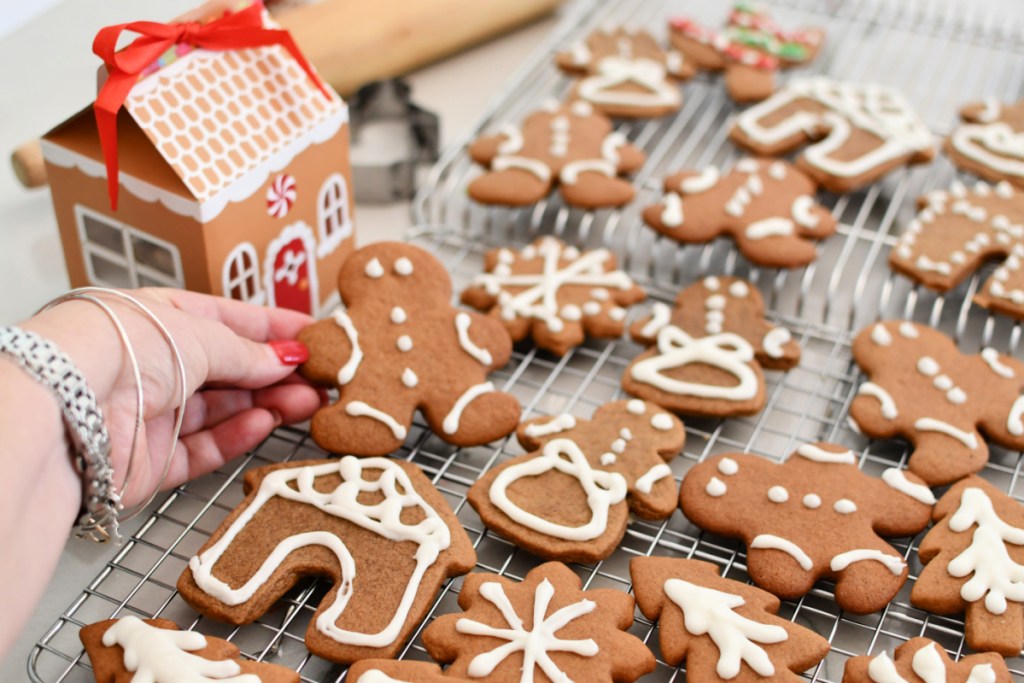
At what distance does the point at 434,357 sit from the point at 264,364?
0.24 meters

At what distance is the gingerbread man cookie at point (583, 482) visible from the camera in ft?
4.35

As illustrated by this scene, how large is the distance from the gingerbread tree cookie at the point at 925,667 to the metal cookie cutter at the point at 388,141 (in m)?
1.18

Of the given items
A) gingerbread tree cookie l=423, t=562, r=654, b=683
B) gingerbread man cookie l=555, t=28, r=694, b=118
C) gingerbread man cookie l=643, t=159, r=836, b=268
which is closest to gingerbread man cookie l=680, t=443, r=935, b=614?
gingerbread tree cookie l=423, t=562, r=654, b=683

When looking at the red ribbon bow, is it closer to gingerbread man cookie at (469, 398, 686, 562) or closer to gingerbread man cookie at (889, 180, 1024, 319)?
gingerbread man cookie at (469, 398, 686, 562)

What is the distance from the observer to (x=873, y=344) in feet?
5.29

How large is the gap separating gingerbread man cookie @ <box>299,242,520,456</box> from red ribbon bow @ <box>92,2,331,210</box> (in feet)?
1.10

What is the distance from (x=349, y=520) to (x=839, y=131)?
1.25 m

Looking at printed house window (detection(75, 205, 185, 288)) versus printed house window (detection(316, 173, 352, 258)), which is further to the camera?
printed house window (detection(316, 173, 352, 258))

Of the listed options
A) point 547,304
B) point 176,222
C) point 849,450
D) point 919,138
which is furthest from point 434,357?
point 919,138

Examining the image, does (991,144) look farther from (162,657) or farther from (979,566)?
(162,657)

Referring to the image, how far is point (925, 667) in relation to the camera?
1.17m

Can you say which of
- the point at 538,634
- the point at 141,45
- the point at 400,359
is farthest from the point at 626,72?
the point at 538,634

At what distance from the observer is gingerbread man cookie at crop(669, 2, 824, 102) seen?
7.24 feet

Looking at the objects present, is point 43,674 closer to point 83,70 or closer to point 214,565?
point 214,565
